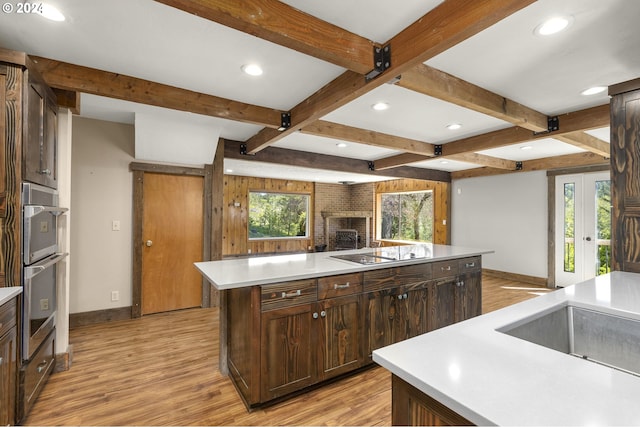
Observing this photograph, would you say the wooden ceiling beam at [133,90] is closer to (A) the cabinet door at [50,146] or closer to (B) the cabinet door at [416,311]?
(A) the cabinet door at [50,146]

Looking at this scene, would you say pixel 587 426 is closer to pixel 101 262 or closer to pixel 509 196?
pixel 101 262

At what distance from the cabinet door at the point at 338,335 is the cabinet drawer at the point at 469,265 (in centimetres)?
144

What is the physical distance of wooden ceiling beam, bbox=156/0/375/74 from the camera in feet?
4.03

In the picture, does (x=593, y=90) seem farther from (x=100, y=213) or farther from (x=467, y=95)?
(x=100, y=213)

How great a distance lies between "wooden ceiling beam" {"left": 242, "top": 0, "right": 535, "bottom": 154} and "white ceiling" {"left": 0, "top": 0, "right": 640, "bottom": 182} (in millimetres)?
58

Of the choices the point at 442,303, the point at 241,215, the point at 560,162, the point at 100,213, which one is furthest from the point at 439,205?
the point at 100,213

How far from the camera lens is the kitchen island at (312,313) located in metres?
1.88

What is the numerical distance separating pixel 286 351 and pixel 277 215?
624 cm

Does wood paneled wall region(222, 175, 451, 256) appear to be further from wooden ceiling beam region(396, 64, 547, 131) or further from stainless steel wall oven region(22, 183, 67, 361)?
stainless steel wall oven region(22, 183, 67, 361)

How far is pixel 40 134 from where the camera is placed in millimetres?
1933

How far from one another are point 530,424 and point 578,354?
1.03 m

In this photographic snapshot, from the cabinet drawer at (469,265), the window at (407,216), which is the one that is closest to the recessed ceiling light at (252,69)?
the cabinet drawer at (469,265)

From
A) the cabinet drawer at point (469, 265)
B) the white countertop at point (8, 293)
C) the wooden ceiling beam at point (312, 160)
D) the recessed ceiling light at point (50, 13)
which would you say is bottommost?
the cabinet drawer at point (469, 265)

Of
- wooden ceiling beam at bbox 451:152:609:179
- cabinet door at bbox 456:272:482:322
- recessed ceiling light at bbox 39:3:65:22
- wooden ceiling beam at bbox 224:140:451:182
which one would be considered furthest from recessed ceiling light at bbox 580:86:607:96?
recessed ceiling light at bbox 39:3:65:22
